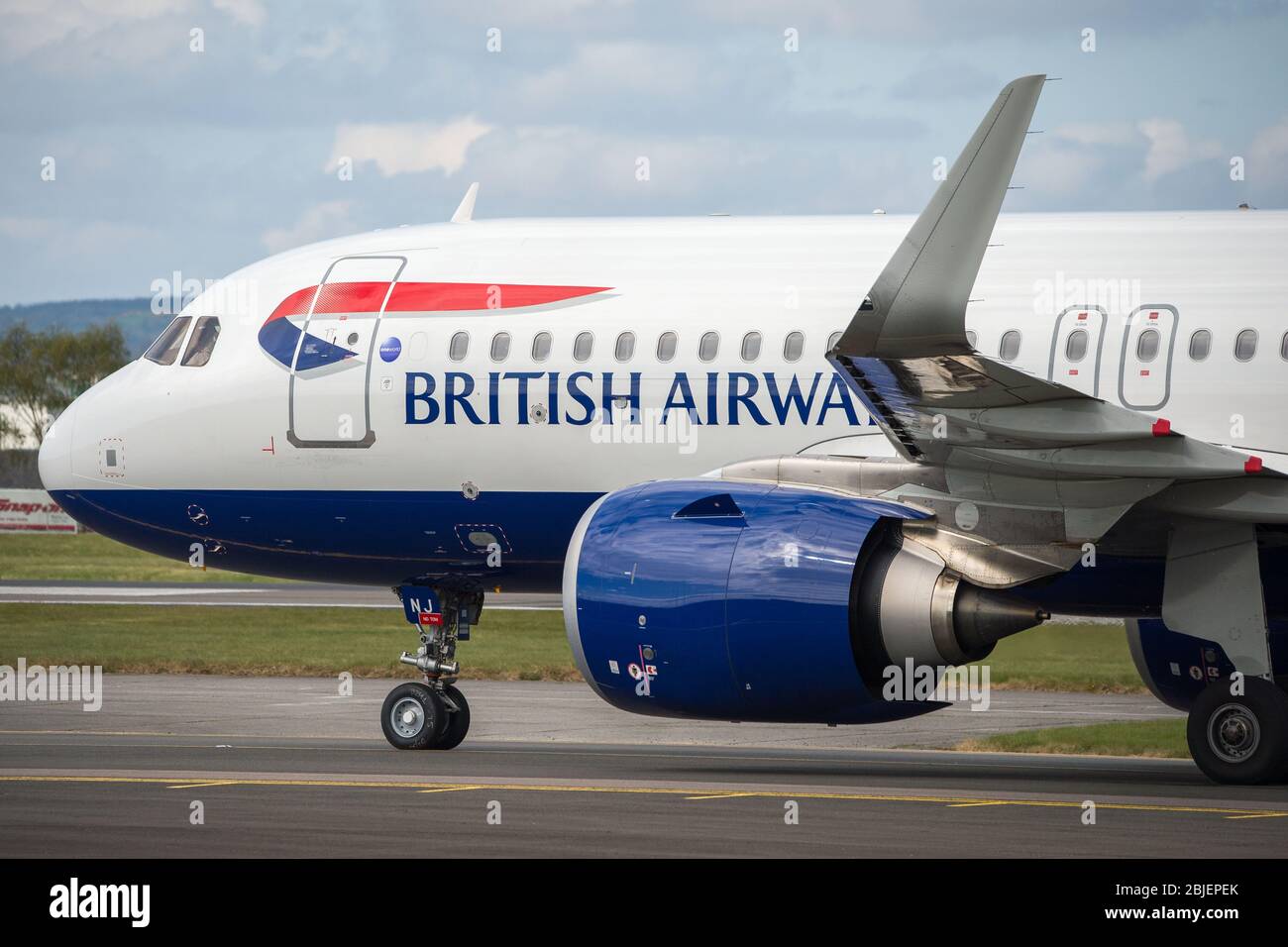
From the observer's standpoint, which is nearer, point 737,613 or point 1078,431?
point 1078,431

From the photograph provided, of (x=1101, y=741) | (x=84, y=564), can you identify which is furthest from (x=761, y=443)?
(x=84, y=564)

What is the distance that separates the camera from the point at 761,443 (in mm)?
16359

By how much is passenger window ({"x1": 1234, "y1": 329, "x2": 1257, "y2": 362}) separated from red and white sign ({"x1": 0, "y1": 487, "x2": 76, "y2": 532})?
2634 inches

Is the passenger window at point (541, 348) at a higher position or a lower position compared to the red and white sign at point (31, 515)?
higher

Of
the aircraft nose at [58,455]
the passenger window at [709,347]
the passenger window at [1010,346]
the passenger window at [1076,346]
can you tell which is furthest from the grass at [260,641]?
the passenger window at [1076,346]

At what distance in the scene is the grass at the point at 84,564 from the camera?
5706cm

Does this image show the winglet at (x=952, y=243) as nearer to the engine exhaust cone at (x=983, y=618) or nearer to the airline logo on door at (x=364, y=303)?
the engine exhaust cone at (x=983, y=618)

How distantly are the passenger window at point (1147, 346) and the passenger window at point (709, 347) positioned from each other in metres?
3.52

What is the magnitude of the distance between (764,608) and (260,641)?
824 inches
